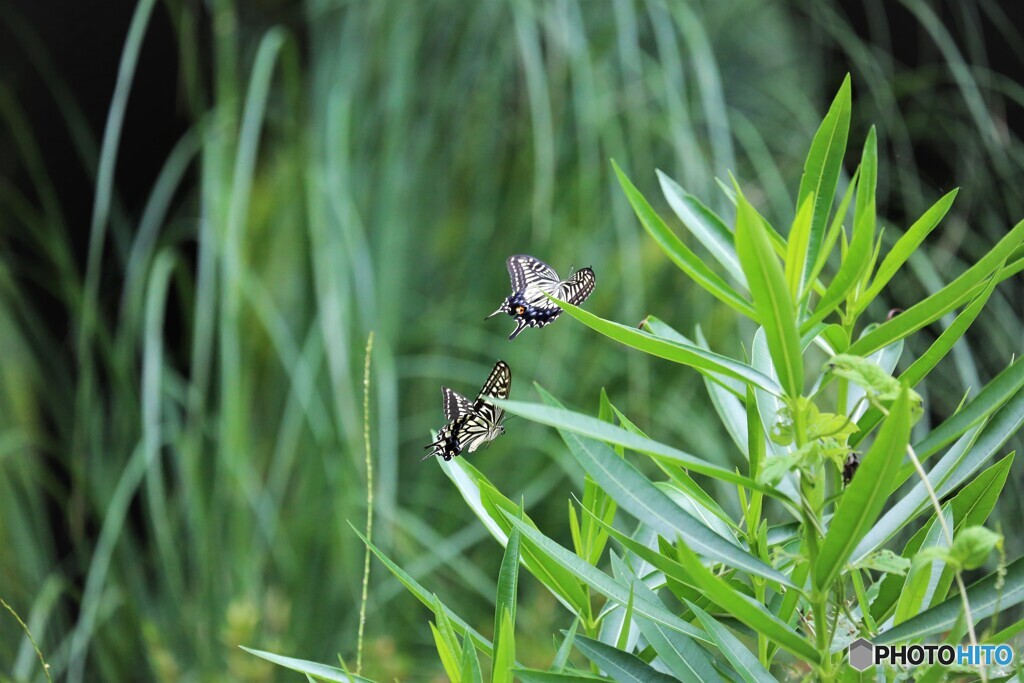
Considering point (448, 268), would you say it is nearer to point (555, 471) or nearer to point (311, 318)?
point (311, 318)

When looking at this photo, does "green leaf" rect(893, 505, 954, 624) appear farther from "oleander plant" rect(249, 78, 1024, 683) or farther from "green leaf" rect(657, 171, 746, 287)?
"green leaf" rect(657, 171, 746, 287)

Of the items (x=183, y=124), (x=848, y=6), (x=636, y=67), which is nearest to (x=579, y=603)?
(x=636, y=67)

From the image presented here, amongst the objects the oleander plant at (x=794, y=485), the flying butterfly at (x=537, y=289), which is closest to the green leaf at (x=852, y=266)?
the oleander plant at (x=794, y=485)

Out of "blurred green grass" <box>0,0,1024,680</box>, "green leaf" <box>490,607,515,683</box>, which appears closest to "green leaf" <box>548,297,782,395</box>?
"green leaf" <box>490,607,515,683</box>

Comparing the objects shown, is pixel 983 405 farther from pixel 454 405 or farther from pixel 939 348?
pixel 454 405

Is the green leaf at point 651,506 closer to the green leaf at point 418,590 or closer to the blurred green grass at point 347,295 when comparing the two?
the green leaf at point 418,590

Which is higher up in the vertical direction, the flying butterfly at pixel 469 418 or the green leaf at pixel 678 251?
the green leaf at pixel 678 251

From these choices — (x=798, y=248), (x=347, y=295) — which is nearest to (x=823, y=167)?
(x=798, y=248)
